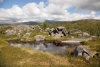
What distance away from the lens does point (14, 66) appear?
101 feet

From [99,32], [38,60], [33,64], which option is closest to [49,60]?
[38,60]

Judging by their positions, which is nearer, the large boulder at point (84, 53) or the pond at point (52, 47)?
the large boulder at point (84, 53)

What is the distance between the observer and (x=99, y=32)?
161625mm

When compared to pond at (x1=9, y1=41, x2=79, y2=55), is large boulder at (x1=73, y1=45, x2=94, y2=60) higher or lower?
higher

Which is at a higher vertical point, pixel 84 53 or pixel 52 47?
pixel 84 53

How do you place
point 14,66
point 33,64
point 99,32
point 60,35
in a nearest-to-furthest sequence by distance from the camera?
point 14,66 < point 33,64 < point 60,35 < point 99,32

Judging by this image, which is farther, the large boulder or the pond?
the pond

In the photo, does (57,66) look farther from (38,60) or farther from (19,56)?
(19,56)

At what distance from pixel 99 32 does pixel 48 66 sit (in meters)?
146

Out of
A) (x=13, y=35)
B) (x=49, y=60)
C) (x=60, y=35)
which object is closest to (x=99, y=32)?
(x=60, y=35)

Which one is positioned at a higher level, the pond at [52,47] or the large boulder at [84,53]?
the large boulder at [84,53]

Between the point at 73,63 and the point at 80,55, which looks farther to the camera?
the point at 80,55

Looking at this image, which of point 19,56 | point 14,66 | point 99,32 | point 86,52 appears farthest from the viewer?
point 99,32

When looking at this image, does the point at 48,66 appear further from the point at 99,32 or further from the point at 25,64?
the point at 99,32
